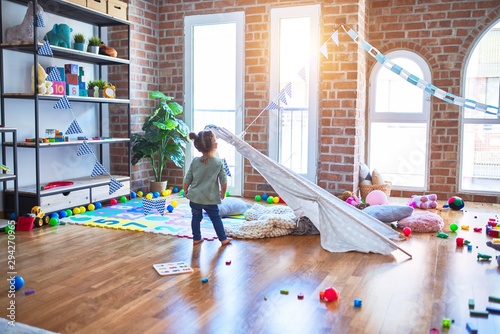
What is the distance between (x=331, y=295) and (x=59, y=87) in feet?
10.3

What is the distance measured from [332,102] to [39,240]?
10.3ft

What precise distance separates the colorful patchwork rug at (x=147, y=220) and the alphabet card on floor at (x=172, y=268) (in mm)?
689

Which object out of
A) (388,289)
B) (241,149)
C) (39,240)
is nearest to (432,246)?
(388,289)

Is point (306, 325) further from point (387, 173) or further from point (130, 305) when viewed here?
point (387, 173)

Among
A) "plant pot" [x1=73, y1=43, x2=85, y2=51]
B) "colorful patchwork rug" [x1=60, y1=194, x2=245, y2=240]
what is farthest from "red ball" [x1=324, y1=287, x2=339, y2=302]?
"plant pot" [x1=73, y1=43, x2=85, y2=51]

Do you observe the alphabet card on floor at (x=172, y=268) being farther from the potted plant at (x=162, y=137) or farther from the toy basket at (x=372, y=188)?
the toy basket at (x=372, y=188)

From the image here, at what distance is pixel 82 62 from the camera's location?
17.4ft

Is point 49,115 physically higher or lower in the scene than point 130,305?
higher

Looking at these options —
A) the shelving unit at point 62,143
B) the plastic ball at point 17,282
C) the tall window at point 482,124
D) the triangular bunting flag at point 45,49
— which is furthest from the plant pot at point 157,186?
the tall window at point 482,124

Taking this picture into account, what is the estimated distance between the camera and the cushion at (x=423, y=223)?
411cm

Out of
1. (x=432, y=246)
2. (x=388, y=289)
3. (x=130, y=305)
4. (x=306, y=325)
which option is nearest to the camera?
(x=306, y=325)

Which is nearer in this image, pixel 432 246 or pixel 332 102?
pixel 432 246

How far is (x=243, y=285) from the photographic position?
2787mm

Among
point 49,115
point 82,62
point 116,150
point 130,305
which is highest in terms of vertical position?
point 82,62
